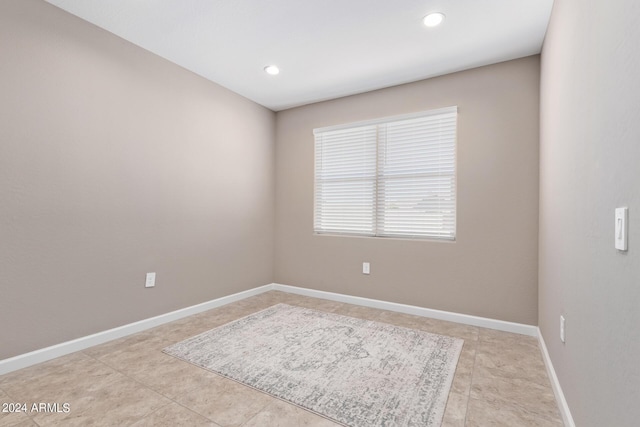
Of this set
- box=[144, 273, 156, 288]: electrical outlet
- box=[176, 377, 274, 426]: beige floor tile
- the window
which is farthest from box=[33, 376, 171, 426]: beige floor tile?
the window

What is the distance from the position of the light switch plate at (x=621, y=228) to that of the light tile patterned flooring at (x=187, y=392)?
1.12 meters

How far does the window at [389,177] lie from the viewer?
308 cm

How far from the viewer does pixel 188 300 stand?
3084 mm

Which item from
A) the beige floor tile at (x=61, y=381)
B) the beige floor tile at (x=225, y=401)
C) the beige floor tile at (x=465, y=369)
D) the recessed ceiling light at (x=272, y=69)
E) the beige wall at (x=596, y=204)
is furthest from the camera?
the recessed ceiling light at (x=272, y=69)

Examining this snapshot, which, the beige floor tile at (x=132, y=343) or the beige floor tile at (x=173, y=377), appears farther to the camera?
the beige floor tile at (x=132, y=343)

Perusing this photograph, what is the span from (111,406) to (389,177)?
2979 mm

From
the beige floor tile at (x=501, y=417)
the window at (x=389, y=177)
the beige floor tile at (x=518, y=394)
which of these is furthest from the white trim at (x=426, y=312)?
the beige floor tile at (x=501, y=417)

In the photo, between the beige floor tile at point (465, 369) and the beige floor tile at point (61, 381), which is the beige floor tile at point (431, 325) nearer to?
the beige floor tile at point (465, 369)

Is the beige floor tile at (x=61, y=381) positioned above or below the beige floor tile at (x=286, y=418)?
above

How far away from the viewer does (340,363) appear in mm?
2100

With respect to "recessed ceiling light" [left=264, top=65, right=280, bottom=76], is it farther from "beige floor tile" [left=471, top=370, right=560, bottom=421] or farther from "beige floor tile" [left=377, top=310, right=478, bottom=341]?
"beige floor tile" [left=471, top=370, right=560, bottom=421]

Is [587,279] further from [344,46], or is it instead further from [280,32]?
[280,32]

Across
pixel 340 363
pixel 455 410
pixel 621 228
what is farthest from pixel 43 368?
pixel 621 228

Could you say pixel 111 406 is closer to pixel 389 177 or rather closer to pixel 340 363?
pixel 340 363
